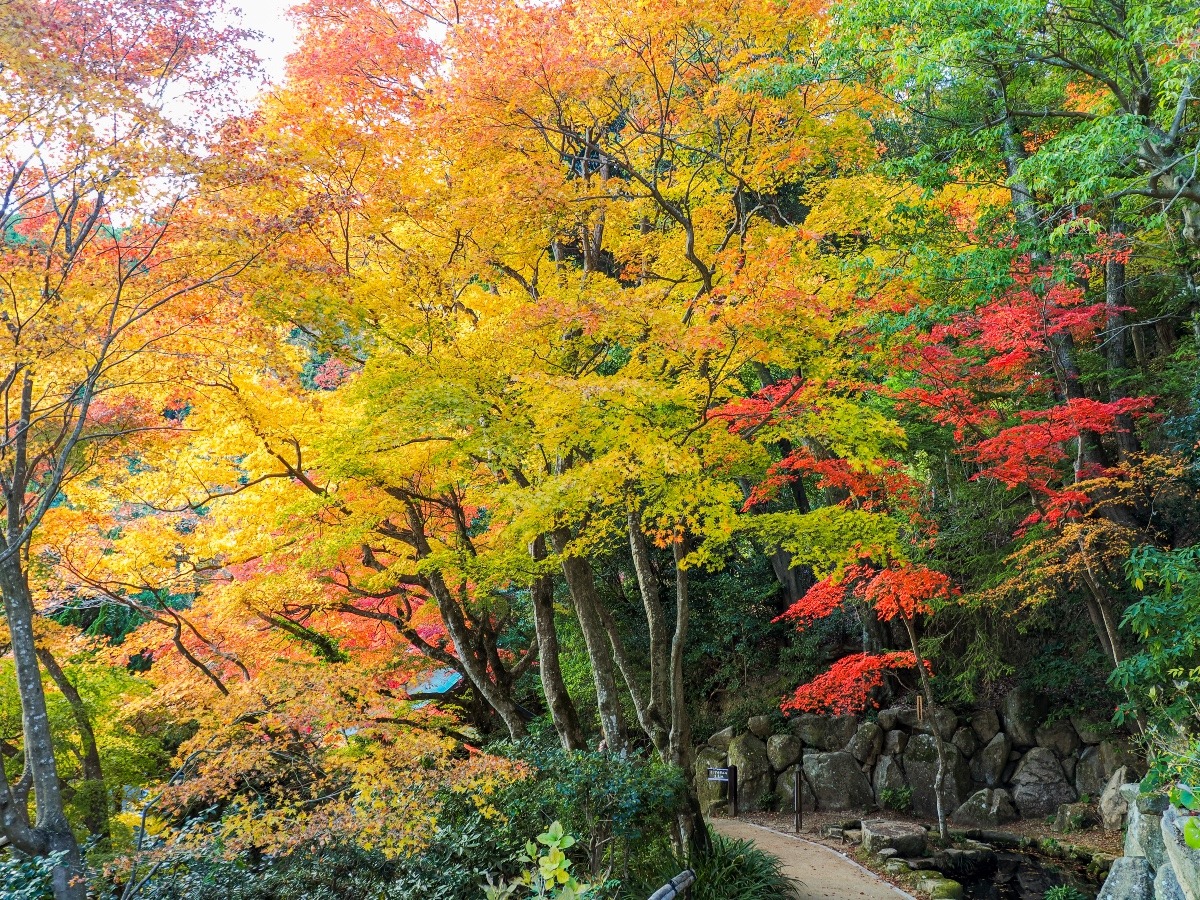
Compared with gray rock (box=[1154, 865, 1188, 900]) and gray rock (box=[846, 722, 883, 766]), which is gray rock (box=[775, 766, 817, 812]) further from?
gray rock (box=[1154, 865, 1188, 900])

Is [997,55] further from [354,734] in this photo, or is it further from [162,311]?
[354,734]

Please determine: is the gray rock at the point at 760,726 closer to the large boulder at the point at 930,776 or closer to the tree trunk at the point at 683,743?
the large boulder at the point at 930,776

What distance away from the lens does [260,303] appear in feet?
20.8

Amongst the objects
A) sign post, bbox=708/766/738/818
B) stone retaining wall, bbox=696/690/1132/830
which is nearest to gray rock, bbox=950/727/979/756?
stone retaining wall, bbox=696/690/1132/830

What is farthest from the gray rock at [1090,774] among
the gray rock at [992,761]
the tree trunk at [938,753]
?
the tree trunk at [938,753]

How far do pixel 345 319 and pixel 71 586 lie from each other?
19.8 ft

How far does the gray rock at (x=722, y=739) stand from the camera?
13.0m

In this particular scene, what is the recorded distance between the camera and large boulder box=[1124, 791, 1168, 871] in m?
6.49

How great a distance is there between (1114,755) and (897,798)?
2949mm

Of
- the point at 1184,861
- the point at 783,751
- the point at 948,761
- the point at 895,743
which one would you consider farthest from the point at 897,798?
the point at 1184,861

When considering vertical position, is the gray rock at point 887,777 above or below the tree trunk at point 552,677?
below

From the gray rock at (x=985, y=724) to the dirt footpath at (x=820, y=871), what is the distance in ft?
11.2

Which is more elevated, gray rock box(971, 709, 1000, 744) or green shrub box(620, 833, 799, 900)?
green shrub box(620, 833, 799, 900)

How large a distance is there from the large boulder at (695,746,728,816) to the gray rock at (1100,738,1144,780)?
536 centimetres
